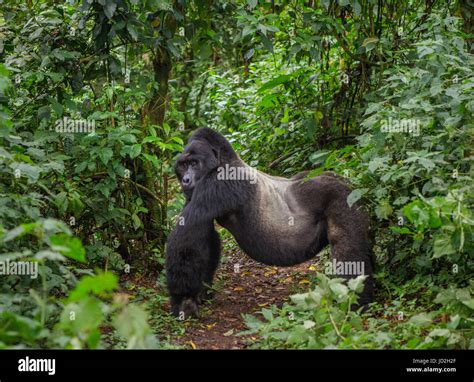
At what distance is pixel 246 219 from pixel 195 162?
0.65m

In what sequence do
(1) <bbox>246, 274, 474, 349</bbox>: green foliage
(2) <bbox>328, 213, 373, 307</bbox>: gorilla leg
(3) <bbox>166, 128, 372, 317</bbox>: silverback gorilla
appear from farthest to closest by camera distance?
(3) <bbox>166, 128, 372, 317</bbox>: silverback gorilla → (2) <bbox>328, 213, 373, 307</bbox>: gorilla leg → (1) <bbox>246, 274, 474, 349</bbox>: green foliage

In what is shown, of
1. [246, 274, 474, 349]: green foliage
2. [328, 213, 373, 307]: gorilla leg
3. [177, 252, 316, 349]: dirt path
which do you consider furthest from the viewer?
[328, 213, 373, 307]: gorilla leg

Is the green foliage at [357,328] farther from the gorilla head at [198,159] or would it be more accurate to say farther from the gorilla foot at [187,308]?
the gorilla head at [198,159]

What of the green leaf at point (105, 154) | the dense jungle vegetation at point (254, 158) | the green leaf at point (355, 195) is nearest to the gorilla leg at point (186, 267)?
the dense jungle vegetation at point (254, 158)

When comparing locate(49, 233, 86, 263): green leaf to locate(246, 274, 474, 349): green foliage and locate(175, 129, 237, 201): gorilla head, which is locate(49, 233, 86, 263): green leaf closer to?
locate(246, 274, 474, 349): green foliage

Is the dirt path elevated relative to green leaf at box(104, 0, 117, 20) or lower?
lower

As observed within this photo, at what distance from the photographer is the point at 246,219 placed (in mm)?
5824

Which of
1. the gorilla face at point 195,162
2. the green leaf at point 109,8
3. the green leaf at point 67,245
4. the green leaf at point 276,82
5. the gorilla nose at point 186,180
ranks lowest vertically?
the green leaf at point 67,245

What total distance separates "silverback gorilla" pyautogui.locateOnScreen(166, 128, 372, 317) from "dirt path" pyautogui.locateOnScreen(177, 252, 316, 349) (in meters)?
0.21

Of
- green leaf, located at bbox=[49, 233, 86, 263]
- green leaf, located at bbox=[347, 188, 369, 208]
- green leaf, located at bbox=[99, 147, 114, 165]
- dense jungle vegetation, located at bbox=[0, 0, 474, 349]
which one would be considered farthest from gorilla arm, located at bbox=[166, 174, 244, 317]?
green leaf, located at bbox=[49, 233, 86, 263]

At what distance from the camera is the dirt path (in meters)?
5.12

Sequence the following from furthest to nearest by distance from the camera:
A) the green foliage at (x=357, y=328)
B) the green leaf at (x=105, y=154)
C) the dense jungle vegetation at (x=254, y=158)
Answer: the green leaf at (x=105, y=154)
the dense jungle vegetation at (x=254, y=158)
the green foliage at (x=357, y=328)

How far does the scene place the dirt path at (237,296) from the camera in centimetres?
512
